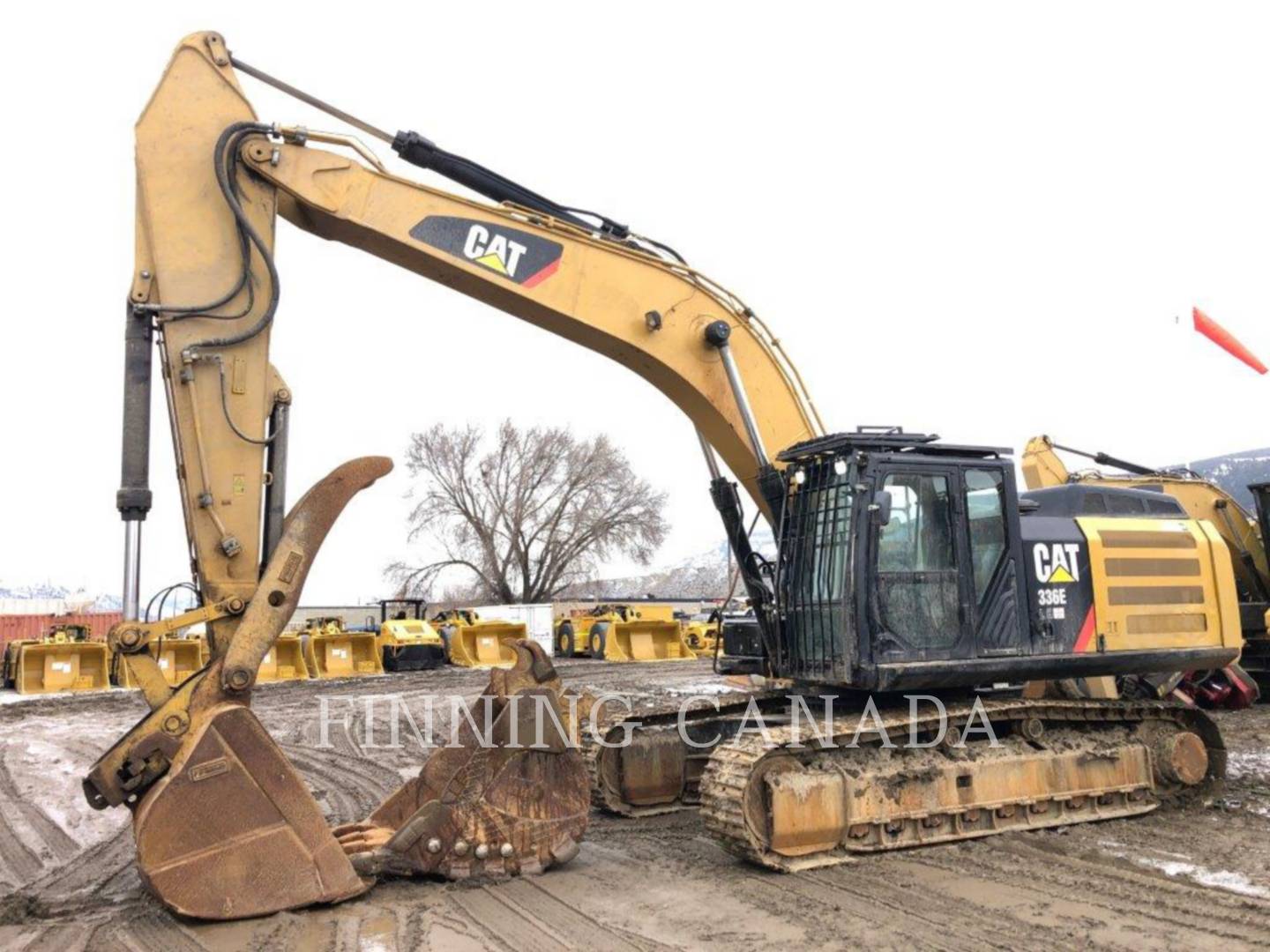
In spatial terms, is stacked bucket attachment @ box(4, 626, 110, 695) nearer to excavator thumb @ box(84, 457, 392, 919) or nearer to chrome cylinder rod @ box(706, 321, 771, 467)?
excavator thumb @ box(84, 457, 392, 919)

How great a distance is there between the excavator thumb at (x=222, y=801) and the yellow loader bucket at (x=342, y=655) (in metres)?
16.9

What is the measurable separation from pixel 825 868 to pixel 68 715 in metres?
13.3

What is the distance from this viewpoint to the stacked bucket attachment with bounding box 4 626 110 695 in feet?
62.5

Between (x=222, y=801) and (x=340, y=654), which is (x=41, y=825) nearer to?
(x=222, y=801)

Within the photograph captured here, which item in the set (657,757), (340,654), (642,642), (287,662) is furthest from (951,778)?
(642,642)

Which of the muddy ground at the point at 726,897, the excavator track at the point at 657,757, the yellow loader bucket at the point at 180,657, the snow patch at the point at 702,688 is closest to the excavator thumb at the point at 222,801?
the muddy ground at the point at 726,897

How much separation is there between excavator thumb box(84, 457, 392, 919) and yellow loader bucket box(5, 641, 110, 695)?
52.1 ft

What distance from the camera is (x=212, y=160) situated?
5.91 m

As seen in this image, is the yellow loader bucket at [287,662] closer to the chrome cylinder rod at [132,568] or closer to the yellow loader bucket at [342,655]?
the yellow loader bucket at [342,655]

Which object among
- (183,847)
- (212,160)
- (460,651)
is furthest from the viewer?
(460,651)

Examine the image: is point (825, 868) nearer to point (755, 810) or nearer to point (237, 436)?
point (755, 810)

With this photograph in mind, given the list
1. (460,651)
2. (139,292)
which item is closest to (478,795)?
(139,292)

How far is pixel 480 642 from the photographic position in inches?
976

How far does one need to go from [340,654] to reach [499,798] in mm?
17154
